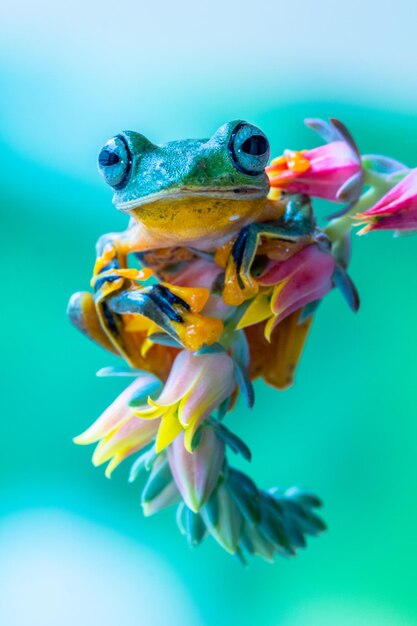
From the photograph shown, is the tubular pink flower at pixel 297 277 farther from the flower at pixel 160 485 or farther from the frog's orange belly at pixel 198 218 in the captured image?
the flower at pixel 160 485

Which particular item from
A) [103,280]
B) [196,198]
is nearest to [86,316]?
[103,280]

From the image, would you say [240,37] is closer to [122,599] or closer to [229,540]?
[229,540]

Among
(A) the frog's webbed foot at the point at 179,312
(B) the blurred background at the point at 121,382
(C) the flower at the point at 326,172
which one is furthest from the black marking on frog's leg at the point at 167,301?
(B) the blurred background at the point at 121,382

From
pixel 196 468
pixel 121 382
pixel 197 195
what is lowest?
pixel 196 468

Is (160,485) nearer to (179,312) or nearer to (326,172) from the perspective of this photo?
(179,312)

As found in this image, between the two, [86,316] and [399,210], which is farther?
[86,316]

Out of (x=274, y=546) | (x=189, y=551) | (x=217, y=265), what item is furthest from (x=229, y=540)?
(x=189, y=551)

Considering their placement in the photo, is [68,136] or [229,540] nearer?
[229,540]
